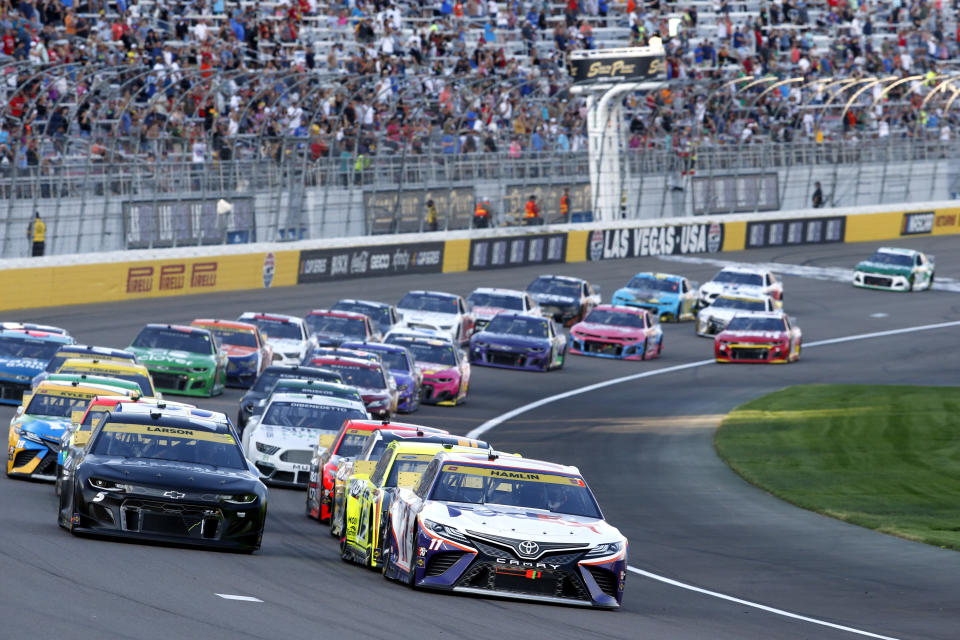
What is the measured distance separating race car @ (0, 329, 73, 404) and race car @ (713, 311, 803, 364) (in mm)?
17838

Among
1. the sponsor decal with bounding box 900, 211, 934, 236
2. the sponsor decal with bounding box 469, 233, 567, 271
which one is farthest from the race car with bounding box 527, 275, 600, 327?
the sponsor decal with bounding box 900, 211, 934, 236

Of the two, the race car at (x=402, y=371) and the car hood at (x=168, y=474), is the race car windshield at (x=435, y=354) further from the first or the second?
the car hood at (x=168, y=474)

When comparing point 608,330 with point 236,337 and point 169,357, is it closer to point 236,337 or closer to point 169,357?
point 236,337

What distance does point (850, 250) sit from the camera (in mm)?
61906

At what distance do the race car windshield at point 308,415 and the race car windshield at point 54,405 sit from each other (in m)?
2.39

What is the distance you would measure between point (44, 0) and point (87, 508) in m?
31.1

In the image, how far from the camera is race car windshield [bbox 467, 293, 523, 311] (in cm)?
4075

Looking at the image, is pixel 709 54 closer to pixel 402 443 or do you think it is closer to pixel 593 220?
pixel 593 220

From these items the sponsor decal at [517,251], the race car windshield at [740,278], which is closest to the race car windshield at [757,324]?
the race car windshield at [740,278]

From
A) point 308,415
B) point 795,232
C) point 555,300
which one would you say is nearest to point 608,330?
point 555,300

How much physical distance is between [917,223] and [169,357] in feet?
137

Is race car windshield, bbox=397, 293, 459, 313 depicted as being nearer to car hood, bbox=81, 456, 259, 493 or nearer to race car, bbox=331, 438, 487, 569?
race car, bbox=331, 438, 487, 569

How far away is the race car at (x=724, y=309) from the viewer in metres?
44.0

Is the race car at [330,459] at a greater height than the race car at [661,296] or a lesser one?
greater
